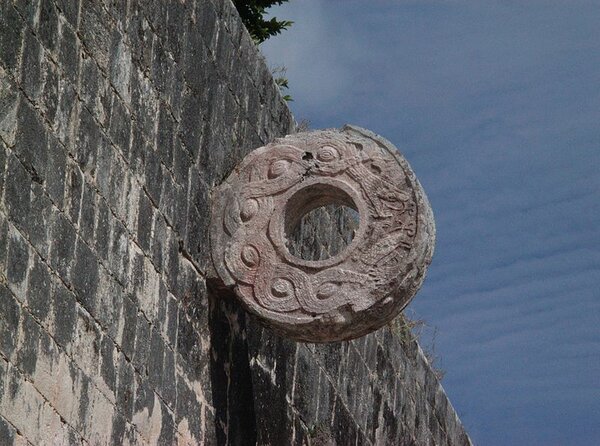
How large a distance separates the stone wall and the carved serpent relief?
17 cm

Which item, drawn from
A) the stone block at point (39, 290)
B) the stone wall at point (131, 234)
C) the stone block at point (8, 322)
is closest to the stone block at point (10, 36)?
the stone wall at point (131, 234)

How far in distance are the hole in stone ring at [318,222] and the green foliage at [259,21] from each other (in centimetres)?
532

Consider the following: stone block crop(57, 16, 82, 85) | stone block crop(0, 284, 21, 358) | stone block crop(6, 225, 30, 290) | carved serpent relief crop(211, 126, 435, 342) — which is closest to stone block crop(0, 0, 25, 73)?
stone block crop(57, 16, 82, 85)

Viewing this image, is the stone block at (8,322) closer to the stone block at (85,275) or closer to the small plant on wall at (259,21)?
the stone block at (85,275)

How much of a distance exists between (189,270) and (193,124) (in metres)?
0.74

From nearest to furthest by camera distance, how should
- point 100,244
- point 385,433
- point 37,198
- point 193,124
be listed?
1. point 37,198
2. point 100,244
3. point 193,124
4. point 385,433

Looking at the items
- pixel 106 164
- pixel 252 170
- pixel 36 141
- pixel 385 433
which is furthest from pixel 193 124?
pixel 385 433

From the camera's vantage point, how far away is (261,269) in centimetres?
804

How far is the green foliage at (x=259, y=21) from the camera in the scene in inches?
619

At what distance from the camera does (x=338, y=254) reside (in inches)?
317

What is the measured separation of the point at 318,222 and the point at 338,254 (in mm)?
1775

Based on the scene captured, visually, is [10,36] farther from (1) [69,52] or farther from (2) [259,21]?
(2) [259,21]

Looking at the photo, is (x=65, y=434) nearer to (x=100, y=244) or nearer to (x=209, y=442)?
(x=100, y=244)

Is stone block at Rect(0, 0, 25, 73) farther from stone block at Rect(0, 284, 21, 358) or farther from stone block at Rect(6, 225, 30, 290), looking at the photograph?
stone block at Rect(0, 284, 21, 358)
